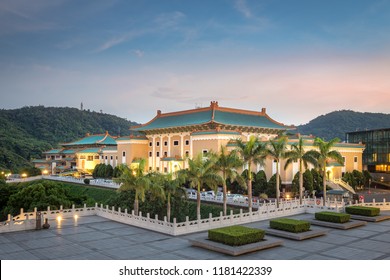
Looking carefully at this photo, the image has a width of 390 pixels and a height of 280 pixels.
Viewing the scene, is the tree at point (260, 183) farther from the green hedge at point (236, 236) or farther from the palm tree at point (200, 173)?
the green hedge at point (236, 236)

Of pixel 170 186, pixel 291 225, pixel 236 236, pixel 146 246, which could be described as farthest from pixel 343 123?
pixel 146 246

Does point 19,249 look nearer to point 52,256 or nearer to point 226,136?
point 52,256

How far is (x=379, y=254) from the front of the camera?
63.1ft

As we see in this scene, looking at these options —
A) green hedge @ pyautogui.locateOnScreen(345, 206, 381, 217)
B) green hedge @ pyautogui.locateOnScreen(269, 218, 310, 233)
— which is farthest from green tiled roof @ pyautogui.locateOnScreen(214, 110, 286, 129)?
green hedge @ pyautogui.locateOnScreen(269, 218, 310, 233)

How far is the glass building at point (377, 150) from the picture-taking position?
71.4 metres

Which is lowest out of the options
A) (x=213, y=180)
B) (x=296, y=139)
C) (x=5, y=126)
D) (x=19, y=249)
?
(x=19, y=249)

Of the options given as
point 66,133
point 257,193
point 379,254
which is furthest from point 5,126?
point 379,254

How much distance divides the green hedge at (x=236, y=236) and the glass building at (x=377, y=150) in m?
60.3

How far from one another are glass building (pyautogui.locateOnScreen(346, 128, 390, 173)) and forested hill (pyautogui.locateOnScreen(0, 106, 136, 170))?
8198 cm

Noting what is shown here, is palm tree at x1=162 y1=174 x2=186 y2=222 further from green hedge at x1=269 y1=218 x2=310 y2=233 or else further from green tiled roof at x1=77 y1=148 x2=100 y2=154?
green tiled roof at x1=77 y1=148 x2=100 y2=154

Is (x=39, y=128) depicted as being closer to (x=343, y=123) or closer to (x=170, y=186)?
(x=343, y=123)

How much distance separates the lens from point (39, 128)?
488 ft

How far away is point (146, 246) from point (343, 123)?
162m
